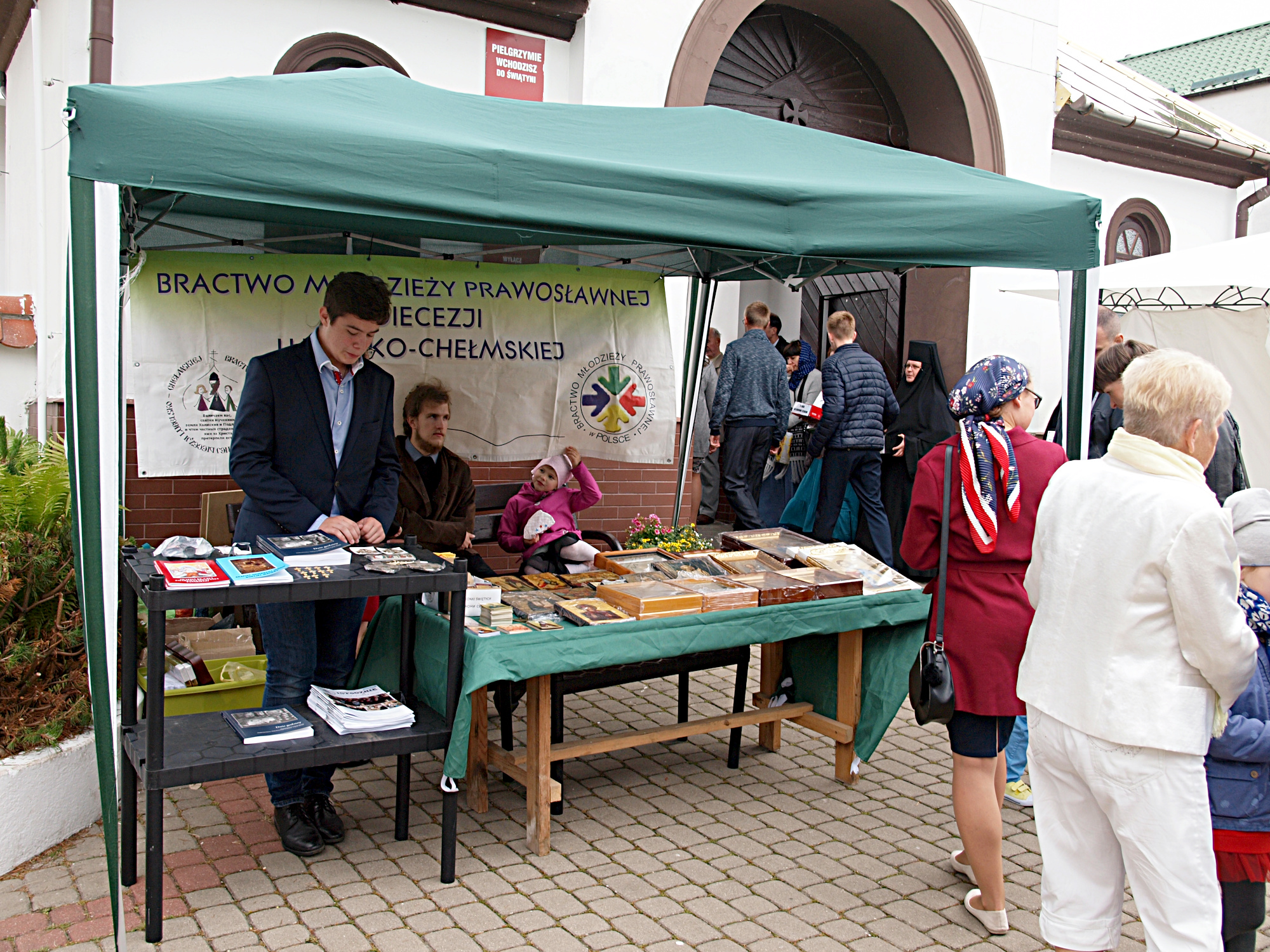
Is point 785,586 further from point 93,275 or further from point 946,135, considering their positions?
point 946,135

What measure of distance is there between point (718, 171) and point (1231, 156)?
441 inches

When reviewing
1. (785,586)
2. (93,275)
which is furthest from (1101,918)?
(93,275)

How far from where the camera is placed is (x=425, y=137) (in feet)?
10.3

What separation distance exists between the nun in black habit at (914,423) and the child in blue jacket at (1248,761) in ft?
18.6

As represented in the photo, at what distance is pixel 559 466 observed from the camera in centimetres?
553

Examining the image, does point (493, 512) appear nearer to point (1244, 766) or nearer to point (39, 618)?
point (39, 618)

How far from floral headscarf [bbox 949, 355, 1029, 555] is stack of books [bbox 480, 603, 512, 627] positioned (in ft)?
5.42

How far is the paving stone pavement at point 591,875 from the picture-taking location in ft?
10.0

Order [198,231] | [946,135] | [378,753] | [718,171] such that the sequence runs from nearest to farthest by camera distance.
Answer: [378,753] → [718,171] → [198,231] → [946,135]

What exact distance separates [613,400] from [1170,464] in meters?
3.80

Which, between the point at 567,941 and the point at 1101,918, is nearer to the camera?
the point at 1101,918

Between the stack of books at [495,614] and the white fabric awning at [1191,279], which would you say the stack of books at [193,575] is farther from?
the white fabric awning at [1191,279]

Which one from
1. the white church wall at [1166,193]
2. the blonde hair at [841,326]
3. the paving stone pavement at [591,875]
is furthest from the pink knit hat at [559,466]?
the white church wall at [1166,193]

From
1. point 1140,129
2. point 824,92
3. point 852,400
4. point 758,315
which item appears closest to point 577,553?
point 852,400
